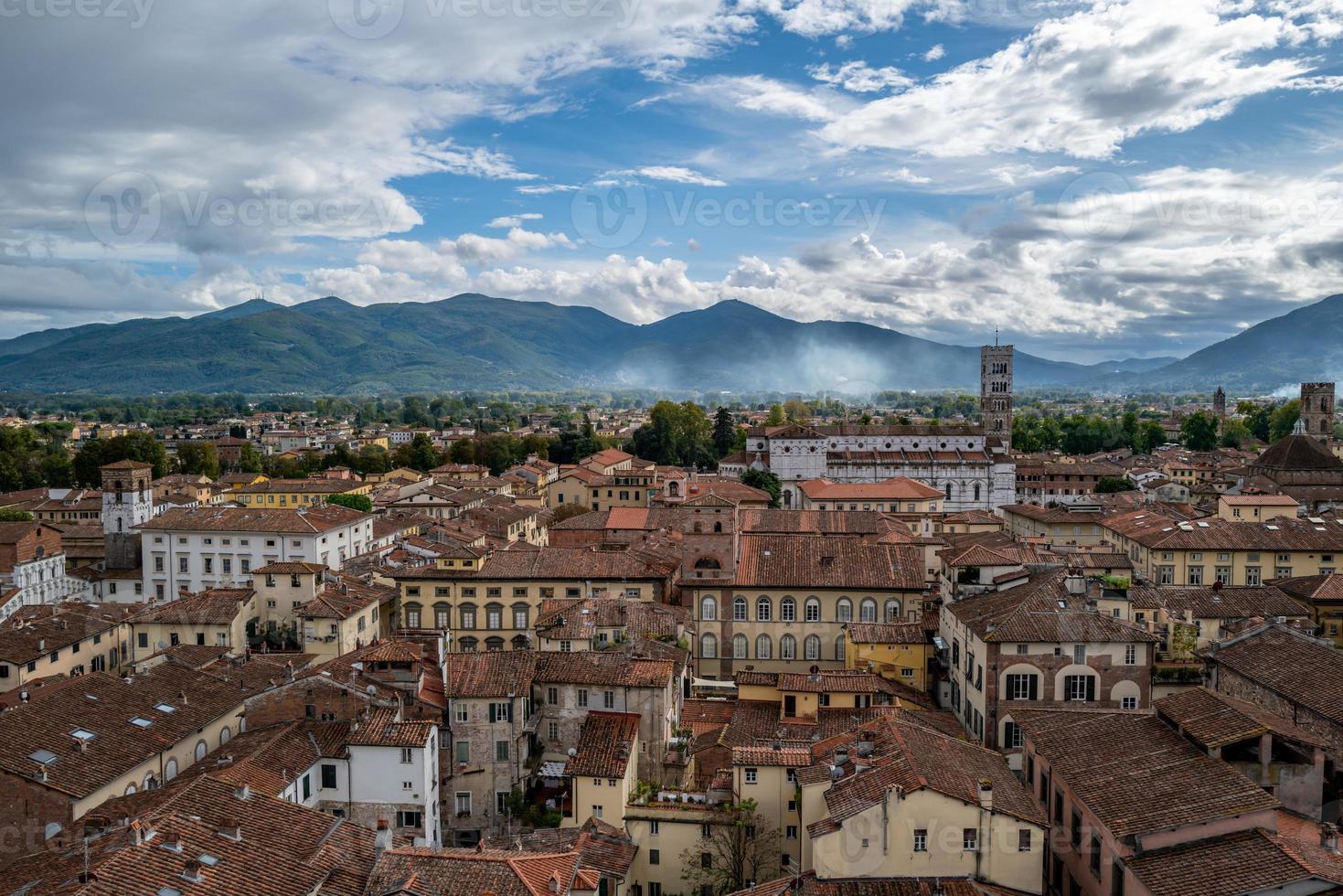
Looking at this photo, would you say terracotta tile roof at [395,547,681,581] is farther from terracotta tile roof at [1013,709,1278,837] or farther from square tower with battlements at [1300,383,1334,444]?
square tower with battlements at [1300,383,1334,444]

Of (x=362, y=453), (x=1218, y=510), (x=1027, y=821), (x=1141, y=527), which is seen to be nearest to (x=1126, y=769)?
(x=1027, y=821)

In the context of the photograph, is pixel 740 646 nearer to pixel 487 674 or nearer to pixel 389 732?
pixel 487 674

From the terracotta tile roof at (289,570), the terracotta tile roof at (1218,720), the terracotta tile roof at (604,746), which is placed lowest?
the terracotta tile roof at (604,746)

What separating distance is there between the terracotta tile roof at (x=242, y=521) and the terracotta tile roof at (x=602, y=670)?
30.1 metres

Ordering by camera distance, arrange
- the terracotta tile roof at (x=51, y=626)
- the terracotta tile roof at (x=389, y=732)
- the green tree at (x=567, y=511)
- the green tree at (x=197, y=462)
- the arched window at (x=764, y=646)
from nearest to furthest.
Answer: the terracotta tile roof at (x=389, y=732)
the terracotta tile roof at (x=51, y=626)
the arched window at (x=764, y=646)
the green tree at (x=567, y=511)
the green tree at (x=197, y=462)

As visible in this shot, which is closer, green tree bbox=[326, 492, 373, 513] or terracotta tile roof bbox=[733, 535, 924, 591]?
terracotta tile roof bbox=[733, 535, 924, 591]

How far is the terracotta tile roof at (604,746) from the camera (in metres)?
22.6

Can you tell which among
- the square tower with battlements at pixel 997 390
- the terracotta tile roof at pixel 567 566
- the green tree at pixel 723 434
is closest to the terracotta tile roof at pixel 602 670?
the terracotta tile roof at pixel 567 566

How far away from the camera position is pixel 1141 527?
56.8 metres

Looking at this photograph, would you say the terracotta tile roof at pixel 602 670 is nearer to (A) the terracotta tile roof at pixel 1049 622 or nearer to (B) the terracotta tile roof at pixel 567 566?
(A) the terracotta tile roof at pixel 1049 622

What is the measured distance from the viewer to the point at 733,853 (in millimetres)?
21266

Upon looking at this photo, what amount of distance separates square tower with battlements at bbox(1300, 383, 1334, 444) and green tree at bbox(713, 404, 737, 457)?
233 feet

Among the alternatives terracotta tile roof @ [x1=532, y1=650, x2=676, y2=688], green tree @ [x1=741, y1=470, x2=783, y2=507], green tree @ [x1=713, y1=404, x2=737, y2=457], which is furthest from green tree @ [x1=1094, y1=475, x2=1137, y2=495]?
terracotta tile roof @ [x1=532, y1=650, x2=676, y2=688]

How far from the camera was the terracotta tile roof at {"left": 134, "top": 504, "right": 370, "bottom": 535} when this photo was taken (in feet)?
171
